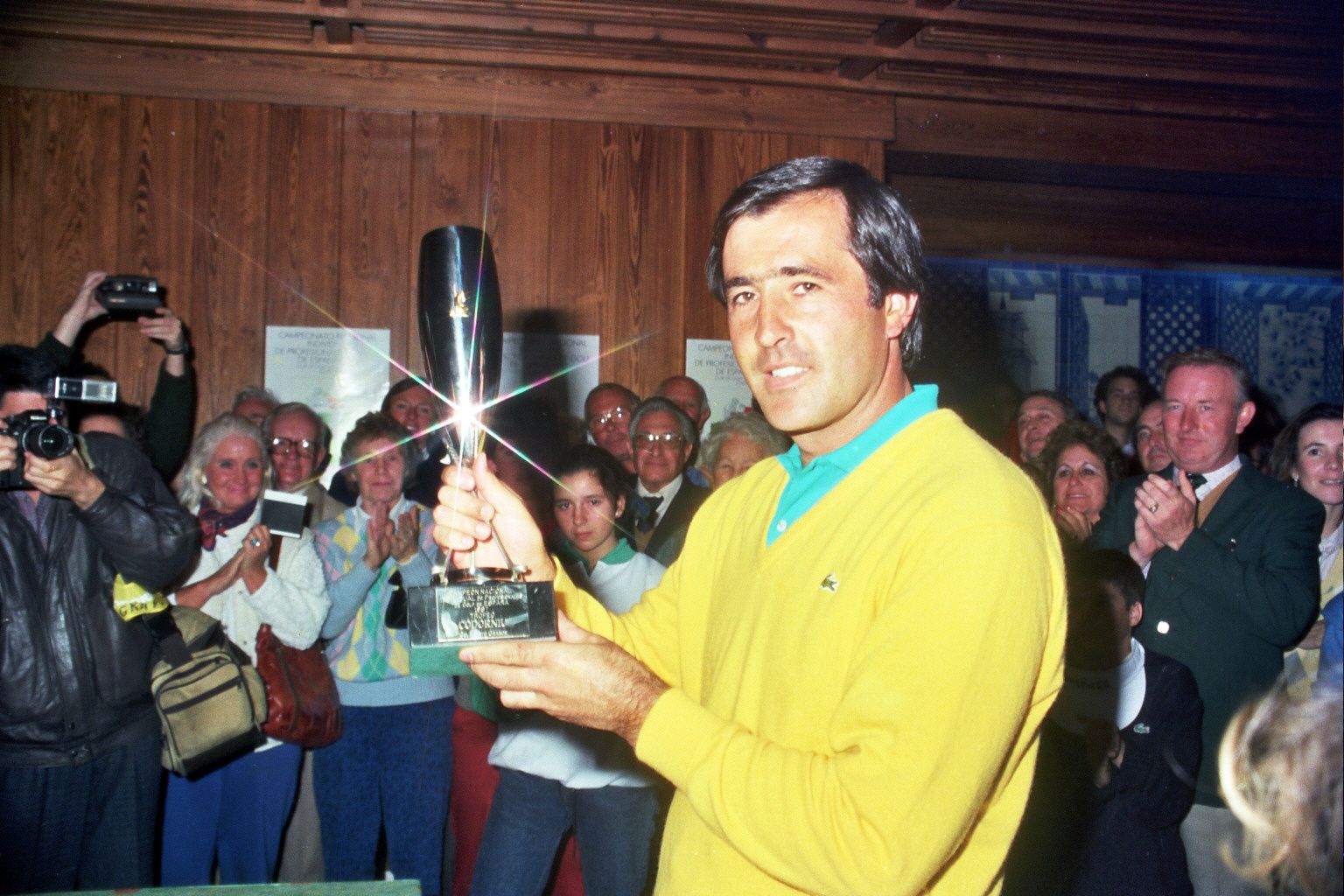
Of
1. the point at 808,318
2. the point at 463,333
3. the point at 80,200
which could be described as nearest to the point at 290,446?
the point at 80,200

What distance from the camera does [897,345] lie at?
148 centimetres

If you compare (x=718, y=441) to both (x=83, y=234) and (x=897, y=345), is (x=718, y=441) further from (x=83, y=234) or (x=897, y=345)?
(x=83, y=234)

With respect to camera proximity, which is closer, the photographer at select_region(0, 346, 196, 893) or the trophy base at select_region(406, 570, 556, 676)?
the trophy base at select_region(406, 570, 556, 676)

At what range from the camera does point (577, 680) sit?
3.92ft

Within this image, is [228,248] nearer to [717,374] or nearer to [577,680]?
[717,374]

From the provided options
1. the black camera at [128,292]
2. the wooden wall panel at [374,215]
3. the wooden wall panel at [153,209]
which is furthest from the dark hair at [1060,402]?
the wooden wall panel at [153,209]

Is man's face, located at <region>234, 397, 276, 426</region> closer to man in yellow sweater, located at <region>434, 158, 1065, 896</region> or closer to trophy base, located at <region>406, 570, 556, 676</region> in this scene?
man in yellow sweater, located at <region>434, 158, 1065, 896</region>

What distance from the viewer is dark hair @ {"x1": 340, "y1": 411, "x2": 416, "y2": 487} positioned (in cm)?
387

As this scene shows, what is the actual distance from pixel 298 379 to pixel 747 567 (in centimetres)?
429

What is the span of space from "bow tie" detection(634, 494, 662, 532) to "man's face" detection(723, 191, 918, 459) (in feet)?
8.76

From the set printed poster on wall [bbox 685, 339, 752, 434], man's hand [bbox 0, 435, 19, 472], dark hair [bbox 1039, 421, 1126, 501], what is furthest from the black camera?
dark hair [bbox 1039, 421, 1126, 501]

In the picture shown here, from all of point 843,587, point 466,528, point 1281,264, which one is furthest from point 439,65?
point 1281,264

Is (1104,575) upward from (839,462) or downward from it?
downward

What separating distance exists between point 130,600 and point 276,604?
0.56 meters
